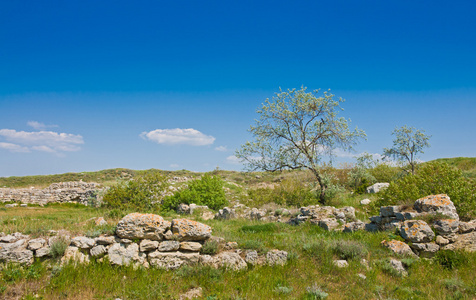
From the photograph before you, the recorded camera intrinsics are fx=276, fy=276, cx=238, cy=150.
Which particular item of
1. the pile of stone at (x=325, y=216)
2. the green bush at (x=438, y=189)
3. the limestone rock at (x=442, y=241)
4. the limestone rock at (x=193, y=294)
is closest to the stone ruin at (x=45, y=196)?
the pile of stone at (x=325, y=216)

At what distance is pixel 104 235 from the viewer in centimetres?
766

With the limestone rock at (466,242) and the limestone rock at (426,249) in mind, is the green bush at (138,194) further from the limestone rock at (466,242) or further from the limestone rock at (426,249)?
the limestone rock at (466,242)

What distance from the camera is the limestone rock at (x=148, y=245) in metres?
7.28

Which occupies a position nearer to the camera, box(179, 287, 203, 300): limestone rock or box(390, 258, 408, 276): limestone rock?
box(179, 287, 203, 300): limestone rock

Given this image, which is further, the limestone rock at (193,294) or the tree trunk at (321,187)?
the tree trunk at (321,187)

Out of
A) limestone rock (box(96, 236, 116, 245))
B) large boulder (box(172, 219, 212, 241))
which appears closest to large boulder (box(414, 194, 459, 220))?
large boulder (box(172, 219, 212, 241))

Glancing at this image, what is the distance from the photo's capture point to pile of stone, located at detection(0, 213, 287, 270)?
6.88 m

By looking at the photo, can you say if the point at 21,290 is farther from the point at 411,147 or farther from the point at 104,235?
the point at 411,147

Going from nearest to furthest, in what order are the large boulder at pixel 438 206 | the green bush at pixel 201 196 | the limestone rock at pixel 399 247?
the limestone rock at pixel 399 247
the large boulder at pixel 438 206
the green bush at pixel 201 196

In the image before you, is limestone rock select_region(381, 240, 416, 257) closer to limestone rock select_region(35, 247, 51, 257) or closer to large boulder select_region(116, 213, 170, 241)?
large boulder select_region(116, 213, 170, 241)

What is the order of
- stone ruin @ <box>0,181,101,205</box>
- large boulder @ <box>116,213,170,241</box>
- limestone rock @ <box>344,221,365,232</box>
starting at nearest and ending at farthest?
large boulder @ <box>116,213,170,241</box>
limestone rock @ <box>344,221,365,232</box>
stone ruin @ <box>0,181,101,205</box>

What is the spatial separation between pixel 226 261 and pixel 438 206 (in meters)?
7.71

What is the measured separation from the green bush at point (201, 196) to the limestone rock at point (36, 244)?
38.3ft

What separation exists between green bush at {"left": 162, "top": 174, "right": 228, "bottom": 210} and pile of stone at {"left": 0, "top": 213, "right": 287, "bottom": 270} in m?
10.9
